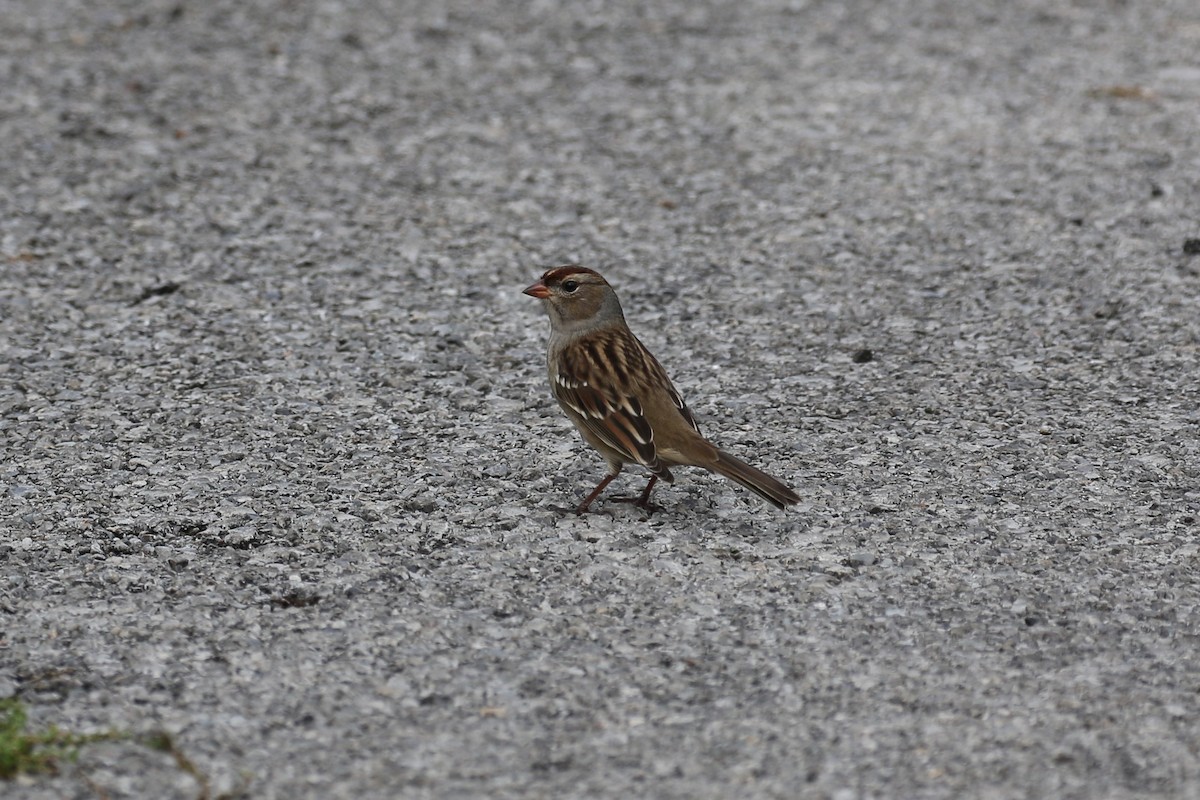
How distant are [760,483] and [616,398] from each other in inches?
27.0

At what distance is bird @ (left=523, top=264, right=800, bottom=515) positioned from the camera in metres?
5.38

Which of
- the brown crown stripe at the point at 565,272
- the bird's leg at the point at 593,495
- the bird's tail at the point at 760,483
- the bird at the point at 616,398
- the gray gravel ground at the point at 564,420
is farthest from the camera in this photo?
the brown crown stripe at the point at 565,272

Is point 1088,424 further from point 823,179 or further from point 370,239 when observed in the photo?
point 370,239

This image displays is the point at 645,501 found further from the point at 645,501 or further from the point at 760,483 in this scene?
the point at 760,483

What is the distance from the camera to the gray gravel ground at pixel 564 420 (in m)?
4.24

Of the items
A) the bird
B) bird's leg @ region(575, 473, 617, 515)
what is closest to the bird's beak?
the bird

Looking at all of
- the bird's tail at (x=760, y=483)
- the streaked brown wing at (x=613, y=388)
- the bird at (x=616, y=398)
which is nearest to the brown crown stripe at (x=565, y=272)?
the bird at (x=616, y=398)

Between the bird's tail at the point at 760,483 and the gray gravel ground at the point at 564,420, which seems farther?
the bird's tail at the point at 760,483

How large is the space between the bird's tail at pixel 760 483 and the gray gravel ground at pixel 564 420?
0.20 meters

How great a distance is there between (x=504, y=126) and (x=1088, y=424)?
4.62m

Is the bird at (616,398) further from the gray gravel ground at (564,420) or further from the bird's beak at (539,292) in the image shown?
the gray gravel ground at (564,420)

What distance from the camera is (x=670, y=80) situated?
404 inches

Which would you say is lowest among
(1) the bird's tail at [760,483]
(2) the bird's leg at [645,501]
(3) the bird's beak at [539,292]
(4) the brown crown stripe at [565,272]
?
(2) the bird's leg at [645,501]

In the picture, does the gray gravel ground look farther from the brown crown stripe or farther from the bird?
the brown crown stripe
